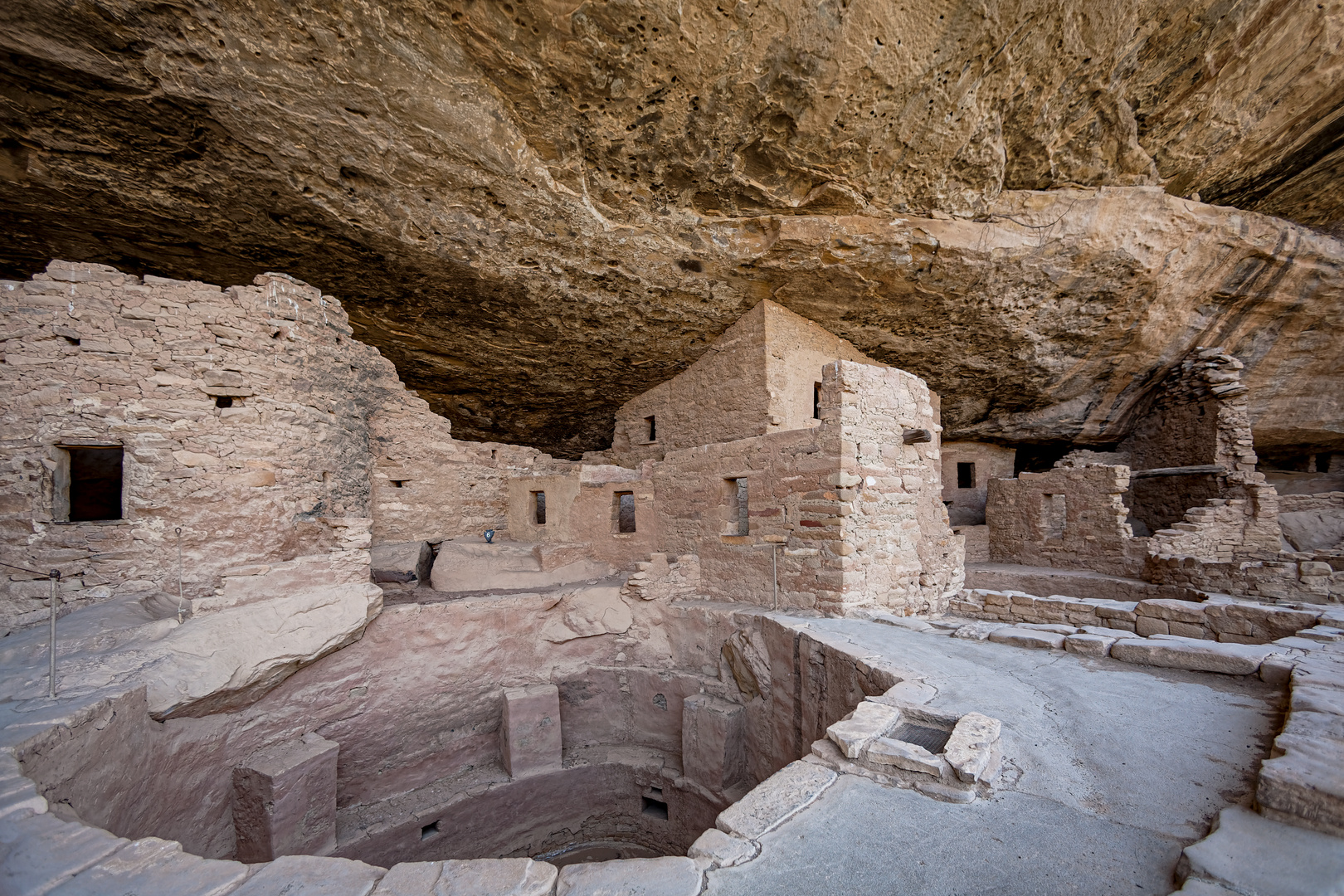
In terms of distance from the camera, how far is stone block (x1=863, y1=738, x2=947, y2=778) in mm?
2459

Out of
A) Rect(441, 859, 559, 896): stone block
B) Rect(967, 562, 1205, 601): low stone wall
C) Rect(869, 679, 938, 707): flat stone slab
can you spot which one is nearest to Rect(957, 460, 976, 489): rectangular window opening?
Rect(967, 562, 1205, 601): low stone wall

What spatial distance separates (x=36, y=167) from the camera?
16.6 feet

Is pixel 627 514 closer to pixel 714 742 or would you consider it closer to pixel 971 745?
pixel 714 742

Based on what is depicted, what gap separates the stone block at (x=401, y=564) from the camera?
6.88m

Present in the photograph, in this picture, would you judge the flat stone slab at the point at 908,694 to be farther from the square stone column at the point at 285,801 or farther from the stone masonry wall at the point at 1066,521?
the stone masonry wall at the point at 1066,521

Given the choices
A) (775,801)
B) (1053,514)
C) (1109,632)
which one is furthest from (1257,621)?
(1053,514)

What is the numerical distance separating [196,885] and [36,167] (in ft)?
21.7

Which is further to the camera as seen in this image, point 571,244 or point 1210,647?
point 571,244

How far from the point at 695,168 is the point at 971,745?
577cm

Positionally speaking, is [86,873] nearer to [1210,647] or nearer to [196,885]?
[196,885]

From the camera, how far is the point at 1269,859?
175 centimetres

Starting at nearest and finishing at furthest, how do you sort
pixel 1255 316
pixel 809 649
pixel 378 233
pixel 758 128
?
1. pixel 809 649
2. pixel 758 128
3. pixel 378 233
4. pixel 1255 316

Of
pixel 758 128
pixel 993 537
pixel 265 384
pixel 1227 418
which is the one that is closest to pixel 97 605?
pixel 265 384

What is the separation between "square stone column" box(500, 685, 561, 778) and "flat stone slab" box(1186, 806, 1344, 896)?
5.56 meters
